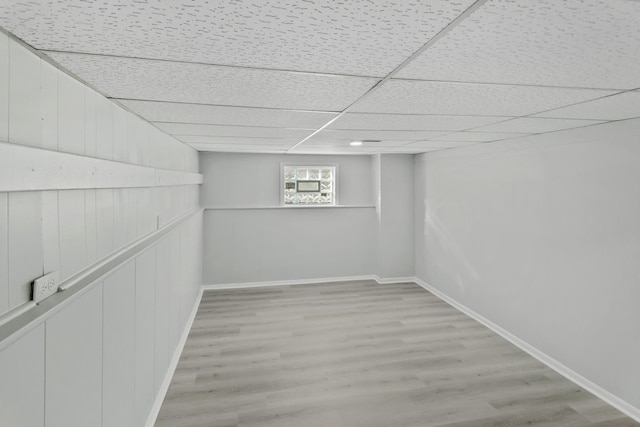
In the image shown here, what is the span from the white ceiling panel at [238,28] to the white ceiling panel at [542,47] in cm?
11

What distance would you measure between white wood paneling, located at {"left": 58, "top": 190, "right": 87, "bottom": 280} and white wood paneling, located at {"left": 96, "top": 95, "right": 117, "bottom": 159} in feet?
1.05

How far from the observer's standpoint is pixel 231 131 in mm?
2926

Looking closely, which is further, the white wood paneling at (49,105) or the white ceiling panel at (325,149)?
the white ceiling panel at (325,149)

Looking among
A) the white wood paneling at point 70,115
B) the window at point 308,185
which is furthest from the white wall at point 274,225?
the white wood paneling at point 70,115

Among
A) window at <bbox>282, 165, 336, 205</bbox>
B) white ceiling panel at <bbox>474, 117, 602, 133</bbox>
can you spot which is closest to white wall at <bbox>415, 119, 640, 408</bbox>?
white ceiling panel at <bbox>474, 117, 602, 133</bbox>

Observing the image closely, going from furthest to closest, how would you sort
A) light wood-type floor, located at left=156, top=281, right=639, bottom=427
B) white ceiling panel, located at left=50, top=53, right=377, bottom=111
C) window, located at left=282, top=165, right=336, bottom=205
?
window, located at left=282, top=165, right=336, bottom=205, light wood-type floor, located at left=156, top=281, right=639, bottom=427, white ceiling panel, located at left=50, top=53, right=377, bottom=111

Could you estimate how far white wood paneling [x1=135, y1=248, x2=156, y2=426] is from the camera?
2056mm

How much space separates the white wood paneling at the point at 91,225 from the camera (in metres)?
1.50

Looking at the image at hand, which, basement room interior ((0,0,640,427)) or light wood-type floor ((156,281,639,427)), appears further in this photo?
light wood-type floor ((156,281,639,427))

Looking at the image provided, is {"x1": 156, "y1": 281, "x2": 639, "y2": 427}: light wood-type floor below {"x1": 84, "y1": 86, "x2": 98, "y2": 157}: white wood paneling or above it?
below

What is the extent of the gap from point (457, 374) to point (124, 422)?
8.52 ft

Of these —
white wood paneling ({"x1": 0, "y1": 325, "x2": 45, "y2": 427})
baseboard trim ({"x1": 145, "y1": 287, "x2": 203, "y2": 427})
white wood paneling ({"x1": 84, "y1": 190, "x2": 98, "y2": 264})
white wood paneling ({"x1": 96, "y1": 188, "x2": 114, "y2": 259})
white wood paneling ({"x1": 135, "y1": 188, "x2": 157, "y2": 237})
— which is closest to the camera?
white wood paneling ({"x1": 0, "y1": 325, "x2": 45, "y2": 427})

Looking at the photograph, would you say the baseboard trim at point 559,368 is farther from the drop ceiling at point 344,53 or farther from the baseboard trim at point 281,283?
the drop ceiling at point 344,53

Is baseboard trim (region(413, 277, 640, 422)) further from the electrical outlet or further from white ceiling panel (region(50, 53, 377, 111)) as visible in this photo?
the electrical outlet
